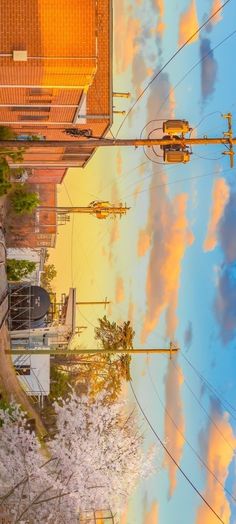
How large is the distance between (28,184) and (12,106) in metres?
19.9

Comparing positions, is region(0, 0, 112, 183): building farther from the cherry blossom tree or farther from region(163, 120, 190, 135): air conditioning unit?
the cherry blossom tree

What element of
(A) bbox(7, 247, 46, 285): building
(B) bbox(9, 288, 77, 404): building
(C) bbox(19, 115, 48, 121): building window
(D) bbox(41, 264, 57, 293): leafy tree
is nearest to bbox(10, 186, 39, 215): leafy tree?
→ (B) bbox(9, 288, 77, 404): building

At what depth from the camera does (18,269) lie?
46844 millimetres

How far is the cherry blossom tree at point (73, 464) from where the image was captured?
23953 millimetres

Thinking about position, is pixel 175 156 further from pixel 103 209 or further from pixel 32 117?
pixel 103 209

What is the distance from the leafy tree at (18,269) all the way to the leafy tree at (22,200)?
13.8ft

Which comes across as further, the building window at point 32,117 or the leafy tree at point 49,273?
the leafy tree at point 49,273

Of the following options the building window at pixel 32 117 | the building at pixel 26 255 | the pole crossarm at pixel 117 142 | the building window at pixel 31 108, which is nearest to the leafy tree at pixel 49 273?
the building at pixel 26 255

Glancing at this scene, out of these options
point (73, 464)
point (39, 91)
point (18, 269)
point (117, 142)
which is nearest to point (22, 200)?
point (18, 269)

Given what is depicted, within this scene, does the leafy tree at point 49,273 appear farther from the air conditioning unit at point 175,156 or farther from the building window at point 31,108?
the air conditioning unit at point 175,156

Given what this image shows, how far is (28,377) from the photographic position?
38.8m

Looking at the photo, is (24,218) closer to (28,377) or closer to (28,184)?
(28,184)

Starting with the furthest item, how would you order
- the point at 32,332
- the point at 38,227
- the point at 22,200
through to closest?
the point at 38,227
the point at 22,200
the point at 32,332

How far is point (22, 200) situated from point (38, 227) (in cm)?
932
